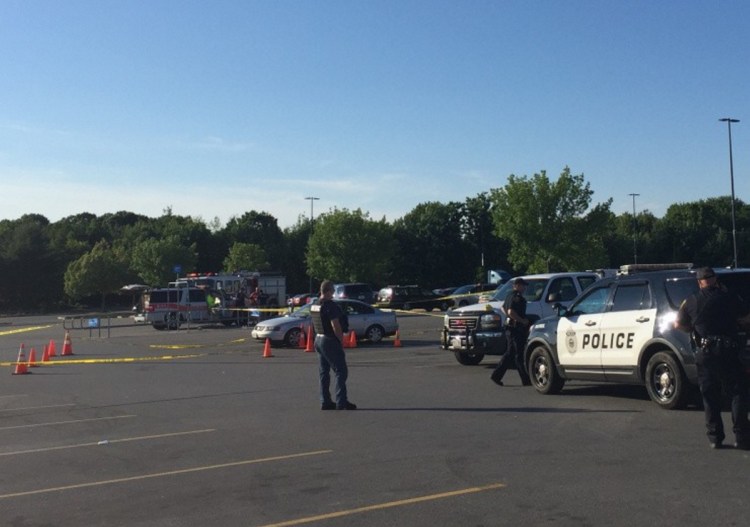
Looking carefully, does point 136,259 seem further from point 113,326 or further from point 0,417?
point 0,417

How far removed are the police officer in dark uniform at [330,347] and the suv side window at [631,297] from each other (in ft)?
12.8

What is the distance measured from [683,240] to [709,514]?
89.5 meters

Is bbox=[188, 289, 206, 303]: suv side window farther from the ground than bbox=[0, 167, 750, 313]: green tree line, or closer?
closer

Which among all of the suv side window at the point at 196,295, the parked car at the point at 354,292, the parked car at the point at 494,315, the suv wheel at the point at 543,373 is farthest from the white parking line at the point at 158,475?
the parked car at the point at 354,292

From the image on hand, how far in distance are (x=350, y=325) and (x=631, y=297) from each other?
1581 cm

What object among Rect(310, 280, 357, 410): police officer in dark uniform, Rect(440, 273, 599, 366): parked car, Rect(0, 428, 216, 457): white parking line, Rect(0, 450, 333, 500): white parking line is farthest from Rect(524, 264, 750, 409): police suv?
Rect(0, 428, 216, 457): white parking line

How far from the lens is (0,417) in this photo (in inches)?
525

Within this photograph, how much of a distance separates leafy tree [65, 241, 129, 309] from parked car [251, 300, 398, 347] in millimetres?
52236

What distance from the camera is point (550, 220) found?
60000 millimetres

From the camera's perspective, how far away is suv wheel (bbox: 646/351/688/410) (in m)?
11.5

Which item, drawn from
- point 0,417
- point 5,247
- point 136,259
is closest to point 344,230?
point 136,259

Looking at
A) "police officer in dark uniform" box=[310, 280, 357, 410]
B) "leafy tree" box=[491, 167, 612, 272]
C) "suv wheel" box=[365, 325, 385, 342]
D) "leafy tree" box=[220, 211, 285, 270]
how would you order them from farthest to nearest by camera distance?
"leafy tree" box=[220, 211, 285, 270], "leafy tree" box=[491, 167, 612, 272], "suv wheel" box=[365, 325, 385, 342], "police officer in dark uniform" box=[310, 280, 357, 410]

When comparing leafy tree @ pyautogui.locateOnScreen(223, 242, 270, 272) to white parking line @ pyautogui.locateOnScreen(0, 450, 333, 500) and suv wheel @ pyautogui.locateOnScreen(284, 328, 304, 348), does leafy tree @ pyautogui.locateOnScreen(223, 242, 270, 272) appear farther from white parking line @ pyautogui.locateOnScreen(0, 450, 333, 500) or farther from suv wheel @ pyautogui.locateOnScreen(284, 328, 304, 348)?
white parking line @ pyautogui.locateOnScreen(0, 450, 333, 500)

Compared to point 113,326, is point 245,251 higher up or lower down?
higher up
